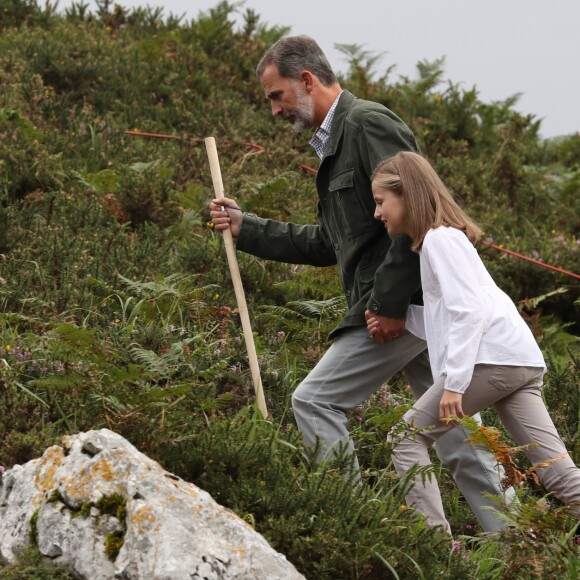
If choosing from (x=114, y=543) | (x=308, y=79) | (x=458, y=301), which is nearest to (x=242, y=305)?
(x=308, y=79)

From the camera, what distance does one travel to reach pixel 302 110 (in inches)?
220

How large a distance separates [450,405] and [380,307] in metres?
0.63

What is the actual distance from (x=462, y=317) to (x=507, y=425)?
2.21 ft

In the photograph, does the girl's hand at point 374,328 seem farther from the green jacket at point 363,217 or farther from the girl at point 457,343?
the girl at point 457,343

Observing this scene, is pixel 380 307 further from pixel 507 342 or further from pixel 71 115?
pixel 71 115

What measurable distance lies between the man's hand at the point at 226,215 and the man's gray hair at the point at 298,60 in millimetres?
793

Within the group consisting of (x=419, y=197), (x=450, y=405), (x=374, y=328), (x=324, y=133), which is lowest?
(x=450, y=405)

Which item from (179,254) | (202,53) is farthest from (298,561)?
(202,53)

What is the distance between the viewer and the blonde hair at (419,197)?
490cm

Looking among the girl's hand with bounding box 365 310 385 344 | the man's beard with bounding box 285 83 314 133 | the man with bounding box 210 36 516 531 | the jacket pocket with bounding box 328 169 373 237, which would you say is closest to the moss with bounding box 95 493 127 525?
the man with bounding box 210 36 516 531

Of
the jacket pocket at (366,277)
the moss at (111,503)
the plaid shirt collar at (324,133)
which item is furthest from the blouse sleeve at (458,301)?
the moss at (111,503)

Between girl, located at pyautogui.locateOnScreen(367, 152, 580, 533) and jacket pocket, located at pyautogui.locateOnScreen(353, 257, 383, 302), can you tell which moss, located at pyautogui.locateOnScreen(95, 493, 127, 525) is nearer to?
girl, located at pyautogui.locateOnScreen(367, 152, 580, 533)

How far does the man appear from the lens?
5.10 meters

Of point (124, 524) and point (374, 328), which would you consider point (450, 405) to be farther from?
point (124, 524)
